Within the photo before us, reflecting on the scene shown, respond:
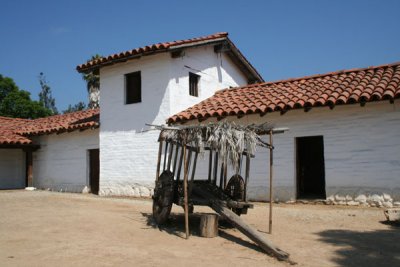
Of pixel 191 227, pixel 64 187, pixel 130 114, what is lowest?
pixel 64 187

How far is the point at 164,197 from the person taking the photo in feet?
23.6

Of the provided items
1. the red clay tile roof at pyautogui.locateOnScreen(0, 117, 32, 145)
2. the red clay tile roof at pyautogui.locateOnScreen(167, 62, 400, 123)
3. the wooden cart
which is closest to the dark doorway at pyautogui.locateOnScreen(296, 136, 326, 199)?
the red clay tile roof at pyautogui.locateOnScreen(167, 62, 400, 123)

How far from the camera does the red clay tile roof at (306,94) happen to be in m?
9.62

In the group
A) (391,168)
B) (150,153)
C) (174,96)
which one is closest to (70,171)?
(150,153)

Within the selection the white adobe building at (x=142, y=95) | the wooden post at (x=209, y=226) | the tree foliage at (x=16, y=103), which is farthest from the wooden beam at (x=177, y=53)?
the tree foliage at (x=16, y=103)

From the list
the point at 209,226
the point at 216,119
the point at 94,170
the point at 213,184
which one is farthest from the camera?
the point at 94,170

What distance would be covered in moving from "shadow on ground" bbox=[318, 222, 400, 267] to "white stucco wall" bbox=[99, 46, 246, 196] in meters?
7.20

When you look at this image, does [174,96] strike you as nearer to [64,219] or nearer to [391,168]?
[64,219]

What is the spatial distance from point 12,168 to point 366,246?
54.2 feet

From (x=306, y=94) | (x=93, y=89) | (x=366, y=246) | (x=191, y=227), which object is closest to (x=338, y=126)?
(x=306, y=94)

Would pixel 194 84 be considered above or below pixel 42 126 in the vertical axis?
above

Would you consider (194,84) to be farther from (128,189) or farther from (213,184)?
(213,184)

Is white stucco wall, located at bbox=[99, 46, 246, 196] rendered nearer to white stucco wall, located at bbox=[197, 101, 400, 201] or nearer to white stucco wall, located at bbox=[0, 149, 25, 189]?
white stucco wall, located at bbox=[197, 101, 400, 201]

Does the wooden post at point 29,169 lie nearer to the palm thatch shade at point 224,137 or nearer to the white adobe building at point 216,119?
the white adobe building at point 216,119
